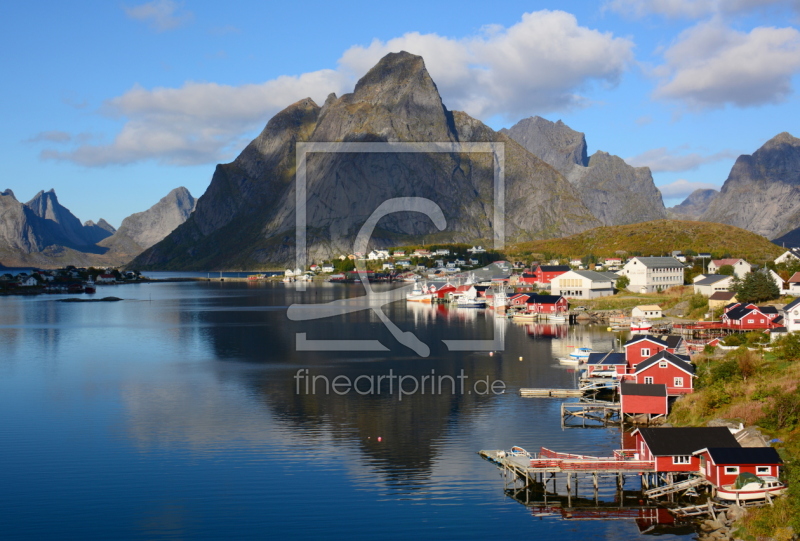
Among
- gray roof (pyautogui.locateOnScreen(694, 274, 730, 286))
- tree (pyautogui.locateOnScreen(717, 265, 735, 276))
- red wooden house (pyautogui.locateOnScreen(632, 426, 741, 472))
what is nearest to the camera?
red wooden house (pyautogui.locateOnScreen(632, 426, 741, 472))

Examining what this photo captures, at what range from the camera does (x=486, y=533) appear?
24.7 meters

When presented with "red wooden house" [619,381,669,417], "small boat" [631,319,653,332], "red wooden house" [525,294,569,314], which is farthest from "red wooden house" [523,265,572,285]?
"red wooden house" [619,381,669,417]

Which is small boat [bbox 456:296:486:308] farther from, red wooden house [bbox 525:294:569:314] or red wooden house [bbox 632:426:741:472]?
red wooden house [bbox 632:426:741:472]

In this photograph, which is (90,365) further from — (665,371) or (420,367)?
(665,371)

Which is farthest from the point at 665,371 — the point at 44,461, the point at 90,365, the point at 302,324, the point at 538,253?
the point at 538,253

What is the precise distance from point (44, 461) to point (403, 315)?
7099 cm

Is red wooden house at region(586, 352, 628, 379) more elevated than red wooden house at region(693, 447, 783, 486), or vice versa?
red wooden house at region(586, 352, 628, 379)

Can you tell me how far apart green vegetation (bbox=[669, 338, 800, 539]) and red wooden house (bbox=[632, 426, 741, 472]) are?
230cm

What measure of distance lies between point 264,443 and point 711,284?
67.3 meters

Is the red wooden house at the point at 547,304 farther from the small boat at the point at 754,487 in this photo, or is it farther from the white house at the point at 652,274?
the small boat at the point at 754,487

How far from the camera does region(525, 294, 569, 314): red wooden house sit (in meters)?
91.2

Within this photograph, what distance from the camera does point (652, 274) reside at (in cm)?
10044

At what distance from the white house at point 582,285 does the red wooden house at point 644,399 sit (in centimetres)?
6422

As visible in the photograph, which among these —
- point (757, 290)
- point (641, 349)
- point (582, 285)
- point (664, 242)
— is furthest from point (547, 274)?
point (641, 349)
